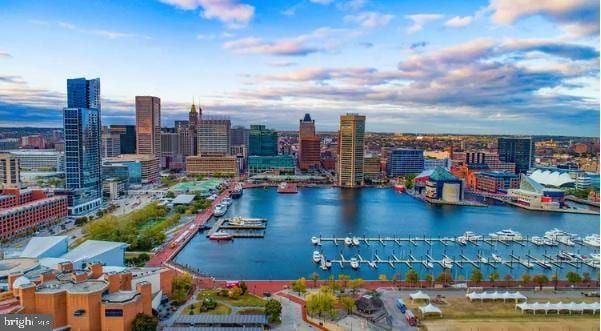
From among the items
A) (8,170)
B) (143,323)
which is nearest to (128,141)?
(8,170)

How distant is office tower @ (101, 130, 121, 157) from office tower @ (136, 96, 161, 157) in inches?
171

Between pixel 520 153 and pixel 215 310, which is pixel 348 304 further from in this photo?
pixel 520 153

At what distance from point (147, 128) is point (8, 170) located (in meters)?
22.0

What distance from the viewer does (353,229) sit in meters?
21.2

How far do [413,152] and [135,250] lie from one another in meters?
33.0

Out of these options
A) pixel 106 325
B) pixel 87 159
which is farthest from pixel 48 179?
pixel 106 325

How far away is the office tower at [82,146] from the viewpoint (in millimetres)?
24406

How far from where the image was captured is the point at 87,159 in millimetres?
25234

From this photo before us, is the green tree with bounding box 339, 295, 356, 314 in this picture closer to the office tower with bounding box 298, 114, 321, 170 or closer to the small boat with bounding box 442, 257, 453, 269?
the small boat with bounding box 442, 257, 453, 269

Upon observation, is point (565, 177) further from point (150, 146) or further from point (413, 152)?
point (150, 146)

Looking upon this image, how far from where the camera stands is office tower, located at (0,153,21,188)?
24.4 meters

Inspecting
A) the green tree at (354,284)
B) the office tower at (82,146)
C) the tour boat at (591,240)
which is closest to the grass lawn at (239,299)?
the green tree at (354,284)

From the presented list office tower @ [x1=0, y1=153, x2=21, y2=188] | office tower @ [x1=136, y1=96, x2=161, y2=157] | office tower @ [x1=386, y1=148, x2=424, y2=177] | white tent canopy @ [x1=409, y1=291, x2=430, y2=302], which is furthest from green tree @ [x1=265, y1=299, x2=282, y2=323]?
office tower @ [x1=136, y1=96, x2=161, y2=157]

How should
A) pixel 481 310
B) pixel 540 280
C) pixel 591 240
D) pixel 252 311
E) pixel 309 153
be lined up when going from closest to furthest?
pixel 252 311
pixel 481 310
pixel 540 280
pixel 591 240
pixel 309 153
